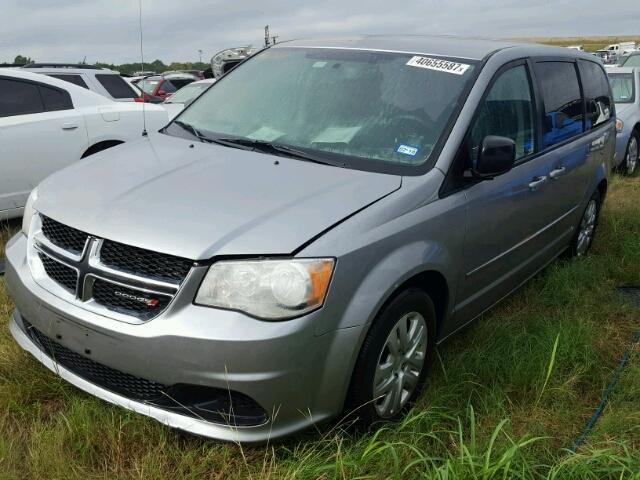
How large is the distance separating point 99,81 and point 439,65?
7517 mm

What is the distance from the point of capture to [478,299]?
134 inches

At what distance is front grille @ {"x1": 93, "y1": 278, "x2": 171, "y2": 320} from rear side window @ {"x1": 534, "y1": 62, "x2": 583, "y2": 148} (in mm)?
2609

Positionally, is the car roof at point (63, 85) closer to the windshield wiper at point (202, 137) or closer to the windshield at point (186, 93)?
the windshield wiper at point (202, 137)

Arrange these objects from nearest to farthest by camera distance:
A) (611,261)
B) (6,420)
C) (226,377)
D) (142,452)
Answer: (226,377), (142,452), (6,420), (611,261)

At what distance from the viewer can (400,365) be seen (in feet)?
9.11

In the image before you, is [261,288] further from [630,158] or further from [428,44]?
[630,158]

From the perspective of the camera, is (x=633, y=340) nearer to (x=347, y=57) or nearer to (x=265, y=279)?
(x=347, y=57)

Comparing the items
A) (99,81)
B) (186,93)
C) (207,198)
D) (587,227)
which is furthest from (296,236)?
(186,93)

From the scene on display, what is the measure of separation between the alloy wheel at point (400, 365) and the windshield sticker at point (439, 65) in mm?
1319

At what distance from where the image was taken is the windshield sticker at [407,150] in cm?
301

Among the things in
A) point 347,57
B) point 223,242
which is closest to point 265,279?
point 223,242

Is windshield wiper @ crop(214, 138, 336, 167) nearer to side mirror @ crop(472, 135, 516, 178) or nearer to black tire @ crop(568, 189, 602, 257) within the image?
side mirror @ crop(472, 135, 516, 178)

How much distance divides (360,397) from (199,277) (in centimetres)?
81

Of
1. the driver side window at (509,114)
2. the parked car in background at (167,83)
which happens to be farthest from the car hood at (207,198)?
the parked car in background at (167,83)
